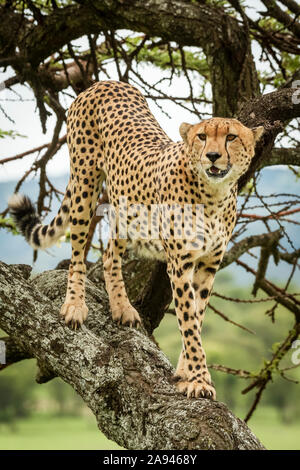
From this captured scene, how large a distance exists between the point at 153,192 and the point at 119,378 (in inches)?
37.3

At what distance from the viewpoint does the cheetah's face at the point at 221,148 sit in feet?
9.59

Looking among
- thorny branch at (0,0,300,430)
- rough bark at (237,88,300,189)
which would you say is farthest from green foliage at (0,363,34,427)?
rough bark at (237,88,300,189)

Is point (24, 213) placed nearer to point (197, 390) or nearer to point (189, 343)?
point (189, 343)

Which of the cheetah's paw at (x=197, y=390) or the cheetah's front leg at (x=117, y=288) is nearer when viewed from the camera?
the cheetah's paw at (x=197, y=390)

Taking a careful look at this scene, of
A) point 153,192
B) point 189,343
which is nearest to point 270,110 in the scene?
point 153,192

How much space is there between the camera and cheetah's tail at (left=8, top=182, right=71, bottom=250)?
4191 mm

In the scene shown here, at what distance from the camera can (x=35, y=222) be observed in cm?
429

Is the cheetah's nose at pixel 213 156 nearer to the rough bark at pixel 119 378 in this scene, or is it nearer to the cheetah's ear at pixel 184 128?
the cheetah's ear at pixel 184 128

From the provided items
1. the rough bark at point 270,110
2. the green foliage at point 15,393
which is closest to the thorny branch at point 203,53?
the rough bark at point 270,110

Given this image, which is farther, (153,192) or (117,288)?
(117,288)

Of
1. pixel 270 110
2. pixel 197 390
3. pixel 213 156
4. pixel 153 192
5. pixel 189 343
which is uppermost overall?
pixel 270 110

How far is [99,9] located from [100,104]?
1.37 meters

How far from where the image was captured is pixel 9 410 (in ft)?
62.4

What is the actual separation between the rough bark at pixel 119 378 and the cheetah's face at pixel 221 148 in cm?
90
